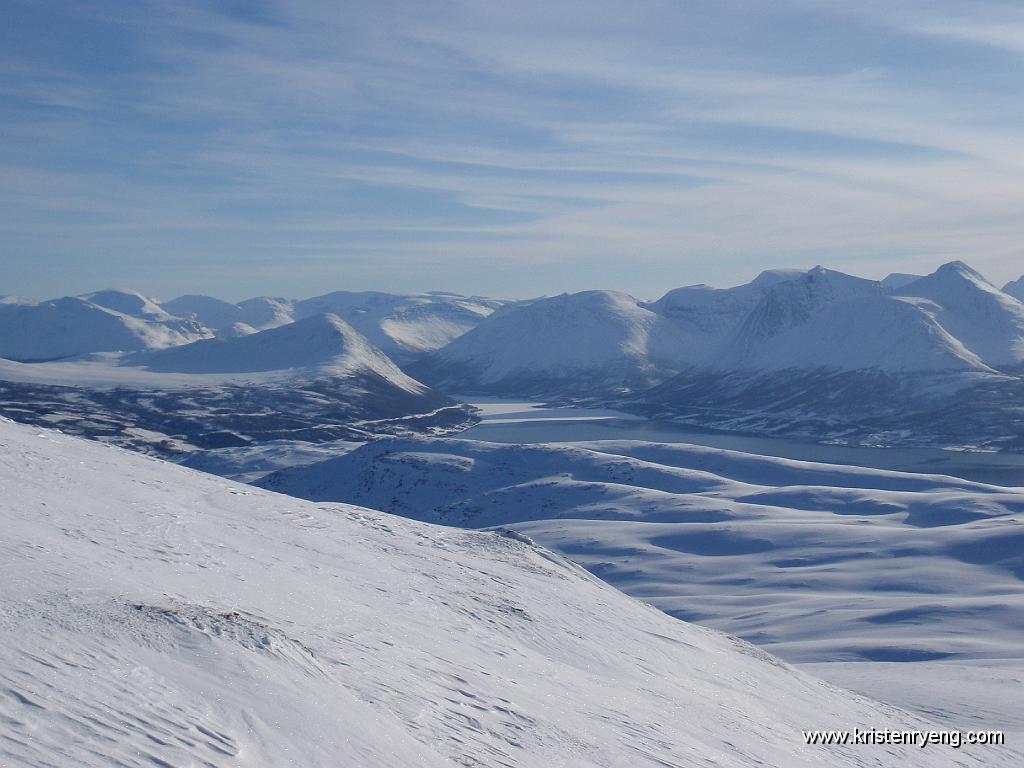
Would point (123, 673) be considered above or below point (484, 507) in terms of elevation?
above

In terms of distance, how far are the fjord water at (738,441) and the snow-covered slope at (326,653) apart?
307ft

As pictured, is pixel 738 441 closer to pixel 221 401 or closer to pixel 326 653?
pixel 221 401

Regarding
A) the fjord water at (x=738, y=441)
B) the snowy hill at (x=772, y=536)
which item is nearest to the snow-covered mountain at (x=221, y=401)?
the fjord water at (x=738, y=441)

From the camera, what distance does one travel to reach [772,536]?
2345 inches

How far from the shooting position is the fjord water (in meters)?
118

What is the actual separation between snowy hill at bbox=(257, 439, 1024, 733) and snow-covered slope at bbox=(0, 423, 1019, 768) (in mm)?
10619

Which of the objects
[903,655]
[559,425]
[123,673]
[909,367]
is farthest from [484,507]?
[909,367]

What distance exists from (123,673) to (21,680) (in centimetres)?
126

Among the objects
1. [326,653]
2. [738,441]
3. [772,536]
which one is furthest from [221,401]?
[326,653]

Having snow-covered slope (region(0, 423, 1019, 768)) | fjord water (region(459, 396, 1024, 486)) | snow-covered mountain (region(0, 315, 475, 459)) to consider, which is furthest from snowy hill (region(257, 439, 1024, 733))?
snow-covered mountain (region(0, 315, 475, 459))

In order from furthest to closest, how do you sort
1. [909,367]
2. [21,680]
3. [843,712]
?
→ [909,367]
[843,712]
[21,680]

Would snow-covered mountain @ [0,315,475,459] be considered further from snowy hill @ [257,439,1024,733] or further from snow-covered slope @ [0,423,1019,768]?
snow-covered slope @ [0,423,1019,768]

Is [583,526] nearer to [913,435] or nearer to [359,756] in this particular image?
[359,756]

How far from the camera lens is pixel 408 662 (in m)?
16.1
